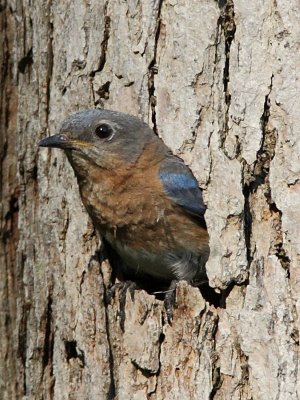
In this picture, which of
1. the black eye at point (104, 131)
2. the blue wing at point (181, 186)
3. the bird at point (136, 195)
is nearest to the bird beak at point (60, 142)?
the bird at point (136, 195)

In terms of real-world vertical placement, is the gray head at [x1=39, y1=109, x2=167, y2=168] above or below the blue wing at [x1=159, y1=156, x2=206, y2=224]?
above

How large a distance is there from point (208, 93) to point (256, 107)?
13.9 inches

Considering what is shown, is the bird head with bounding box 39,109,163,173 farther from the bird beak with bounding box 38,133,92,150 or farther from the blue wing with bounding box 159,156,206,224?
the blue wing with bounding box 159,156,206,224

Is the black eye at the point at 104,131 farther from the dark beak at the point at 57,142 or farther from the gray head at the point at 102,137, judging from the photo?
the dark beak at the point at 57,142

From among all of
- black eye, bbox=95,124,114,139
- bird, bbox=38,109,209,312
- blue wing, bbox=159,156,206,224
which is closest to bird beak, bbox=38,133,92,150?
bird, bbox=38,109,209,312

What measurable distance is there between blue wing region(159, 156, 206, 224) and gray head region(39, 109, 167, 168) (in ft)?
0.51

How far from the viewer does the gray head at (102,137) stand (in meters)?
5.18

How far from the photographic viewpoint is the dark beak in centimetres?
510

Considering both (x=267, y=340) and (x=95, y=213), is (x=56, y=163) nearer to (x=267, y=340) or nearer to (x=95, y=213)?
(x=95, y=213)

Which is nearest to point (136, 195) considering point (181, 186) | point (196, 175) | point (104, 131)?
point (181, 186)

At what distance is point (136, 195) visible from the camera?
530 cm

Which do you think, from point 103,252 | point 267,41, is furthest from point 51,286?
point 267,41

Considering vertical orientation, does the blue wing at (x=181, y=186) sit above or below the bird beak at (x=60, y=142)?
below

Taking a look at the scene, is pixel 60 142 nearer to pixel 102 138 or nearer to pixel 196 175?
pixel 102 138
